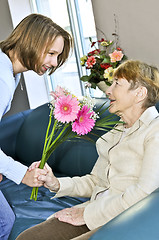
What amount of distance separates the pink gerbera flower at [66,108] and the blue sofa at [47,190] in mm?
433

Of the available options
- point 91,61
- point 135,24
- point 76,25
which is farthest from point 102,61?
point 76,25

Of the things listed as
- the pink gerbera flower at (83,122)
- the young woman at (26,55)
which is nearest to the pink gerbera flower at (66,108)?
the pink gerbera flower at (83,122)

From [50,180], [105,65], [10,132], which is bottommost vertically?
[10,132]

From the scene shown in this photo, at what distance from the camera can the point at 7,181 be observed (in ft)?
9.39

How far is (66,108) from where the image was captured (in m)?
1.50

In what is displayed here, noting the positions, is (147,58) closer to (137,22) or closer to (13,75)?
(137,22)

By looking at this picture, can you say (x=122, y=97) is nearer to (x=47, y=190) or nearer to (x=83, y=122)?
(x=83, y=122)

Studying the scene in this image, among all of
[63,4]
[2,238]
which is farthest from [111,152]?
[63,4]

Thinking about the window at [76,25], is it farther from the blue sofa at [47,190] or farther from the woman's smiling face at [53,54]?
the woman's smiling face at [53,54]

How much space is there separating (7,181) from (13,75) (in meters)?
1.23

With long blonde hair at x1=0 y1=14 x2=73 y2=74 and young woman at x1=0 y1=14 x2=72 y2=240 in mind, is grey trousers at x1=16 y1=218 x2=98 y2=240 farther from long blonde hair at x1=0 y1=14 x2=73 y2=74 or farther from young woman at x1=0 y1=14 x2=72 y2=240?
long blonde hair at x1=0 y1=14 x2=73 y2=74

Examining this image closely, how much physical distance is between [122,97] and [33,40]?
19.2 inches

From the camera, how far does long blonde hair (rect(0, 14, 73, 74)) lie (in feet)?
5.62

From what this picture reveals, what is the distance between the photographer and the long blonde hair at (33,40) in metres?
1.71
